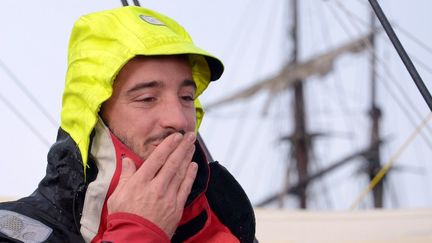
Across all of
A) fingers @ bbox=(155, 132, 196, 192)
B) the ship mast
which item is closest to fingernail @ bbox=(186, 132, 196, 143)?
fingers @ bbox=(155, 132, 196, 192)

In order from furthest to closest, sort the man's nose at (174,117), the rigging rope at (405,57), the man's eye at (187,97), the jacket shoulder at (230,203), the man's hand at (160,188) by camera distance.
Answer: the rigging rope at (405,57)
the jacket shoulder at (230,203)
the man's eye at (187,97)
the man's nose at (174,117)
the man's hand at (160,188)

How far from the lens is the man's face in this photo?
7.04 feet

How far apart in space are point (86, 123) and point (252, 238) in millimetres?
519

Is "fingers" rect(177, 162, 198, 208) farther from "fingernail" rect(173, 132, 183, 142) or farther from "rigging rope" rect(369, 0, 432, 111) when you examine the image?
"rigging rope" rect(369, 0, 432, 111)

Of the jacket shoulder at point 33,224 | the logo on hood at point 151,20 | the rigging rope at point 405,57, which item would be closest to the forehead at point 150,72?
the logo on hood at point 151,20

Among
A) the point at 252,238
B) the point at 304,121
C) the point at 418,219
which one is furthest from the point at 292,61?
the point at 252,238

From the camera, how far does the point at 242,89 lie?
76.4 ft

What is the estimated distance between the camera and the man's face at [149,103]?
7.04 ft

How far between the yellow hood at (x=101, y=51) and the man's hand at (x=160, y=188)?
0.18m

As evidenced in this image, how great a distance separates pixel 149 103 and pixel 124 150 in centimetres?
11

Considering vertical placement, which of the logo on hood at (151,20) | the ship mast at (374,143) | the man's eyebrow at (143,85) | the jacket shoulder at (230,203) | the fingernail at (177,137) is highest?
the logo on hood at (151,20)

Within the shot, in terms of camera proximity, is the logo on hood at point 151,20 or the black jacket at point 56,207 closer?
the black jacket at point 56,207

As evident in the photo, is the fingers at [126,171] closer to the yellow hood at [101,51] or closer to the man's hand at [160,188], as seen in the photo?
the man's hand at [160,188]

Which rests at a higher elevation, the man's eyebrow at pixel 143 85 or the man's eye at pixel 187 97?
the man's eyebrow at pixel 143 85
